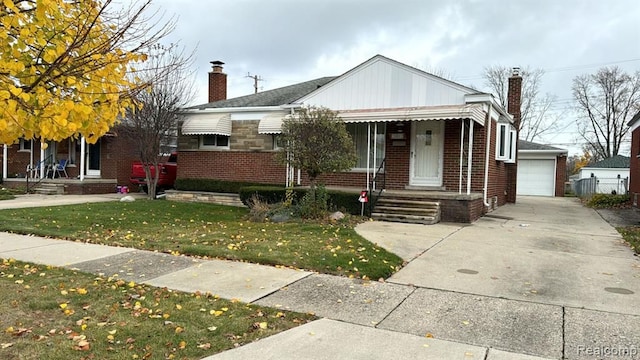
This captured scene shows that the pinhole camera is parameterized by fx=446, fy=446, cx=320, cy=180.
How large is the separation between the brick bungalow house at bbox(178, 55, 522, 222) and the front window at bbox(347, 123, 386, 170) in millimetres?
33

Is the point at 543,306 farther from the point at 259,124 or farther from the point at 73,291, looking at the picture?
the point at 259,124

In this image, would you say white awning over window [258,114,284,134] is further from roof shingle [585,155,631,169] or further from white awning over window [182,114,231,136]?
roof shingle [585,155,631,169]

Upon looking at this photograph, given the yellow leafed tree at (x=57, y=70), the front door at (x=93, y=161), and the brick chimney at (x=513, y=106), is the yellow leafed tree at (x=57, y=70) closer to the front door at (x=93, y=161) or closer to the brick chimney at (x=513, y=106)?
the brick chimney at (x=513, y=106)

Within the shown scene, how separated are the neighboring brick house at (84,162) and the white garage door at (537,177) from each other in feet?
76.9

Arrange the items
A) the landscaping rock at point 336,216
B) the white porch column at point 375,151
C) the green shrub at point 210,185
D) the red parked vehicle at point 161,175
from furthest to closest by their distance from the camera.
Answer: the red parked vehicle at point 161,175 < the green shrub at point 210,185 < the white porch column at point 375,151 < the landscaping rock at point 336,216

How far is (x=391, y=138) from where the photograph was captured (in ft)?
47.0

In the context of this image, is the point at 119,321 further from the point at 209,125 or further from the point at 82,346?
the point at 209,125

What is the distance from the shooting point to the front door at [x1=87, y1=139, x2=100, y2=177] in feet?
67.8

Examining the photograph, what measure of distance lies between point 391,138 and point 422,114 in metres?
2.20

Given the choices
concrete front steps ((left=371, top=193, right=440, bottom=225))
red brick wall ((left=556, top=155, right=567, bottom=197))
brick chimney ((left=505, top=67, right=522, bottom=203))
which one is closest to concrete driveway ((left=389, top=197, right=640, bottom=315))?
concrete front steps ((left=371, top=193, right=440, bottom=225))

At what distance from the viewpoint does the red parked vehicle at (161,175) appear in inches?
749

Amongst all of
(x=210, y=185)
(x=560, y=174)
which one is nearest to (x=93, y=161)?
(x=210, y=185)

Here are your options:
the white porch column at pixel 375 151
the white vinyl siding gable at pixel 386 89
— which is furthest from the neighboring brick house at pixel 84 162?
the white porch column at pixel 375 151

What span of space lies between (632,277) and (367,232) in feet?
15.7
